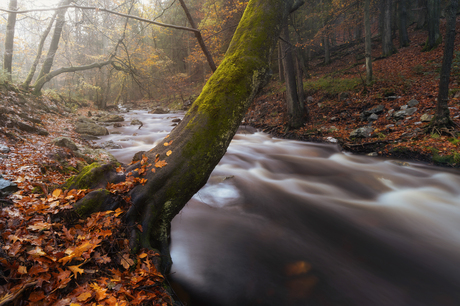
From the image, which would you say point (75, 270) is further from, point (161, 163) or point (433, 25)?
point (433, 25)

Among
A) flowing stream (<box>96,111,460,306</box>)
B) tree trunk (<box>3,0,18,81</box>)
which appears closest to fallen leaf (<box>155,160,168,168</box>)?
flowing stream (<box>96,111,460,306</box>)

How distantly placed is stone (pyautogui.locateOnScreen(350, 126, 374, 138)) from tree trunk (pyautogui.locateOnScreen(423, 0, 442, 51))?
409 inches

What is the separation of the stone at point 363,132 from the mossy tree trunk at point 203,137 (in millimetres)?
6891

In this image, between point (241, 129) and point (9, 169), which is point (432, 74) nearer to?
point (241, 129)

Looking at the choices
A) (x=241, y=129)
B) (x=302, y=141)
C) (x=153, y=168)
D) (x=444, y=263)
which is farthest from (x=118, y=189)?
(x=241, y=129)

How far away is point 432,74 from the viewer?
34.8 ft

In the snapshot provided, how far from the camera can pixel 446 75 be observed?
654cm

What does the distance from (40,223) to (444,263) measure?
5105mm

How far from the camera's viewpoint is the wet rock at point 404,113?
27.2 feet

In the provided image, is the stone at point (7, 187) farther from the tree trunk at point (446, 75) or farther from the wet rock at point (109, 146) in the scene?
the tree trunk at point (446, 75)

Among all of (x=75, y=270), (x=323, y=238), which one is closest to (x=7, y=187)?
(x=75, y=270)

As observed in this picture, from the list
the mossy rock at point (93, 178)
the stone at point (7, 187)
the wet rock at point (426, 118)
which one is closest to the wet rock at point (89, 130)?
the stone at point (7, 187)

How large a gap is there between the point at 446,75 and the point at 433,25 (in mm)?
10811

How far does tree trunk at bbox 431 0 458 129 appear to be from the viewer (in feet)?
20.3
